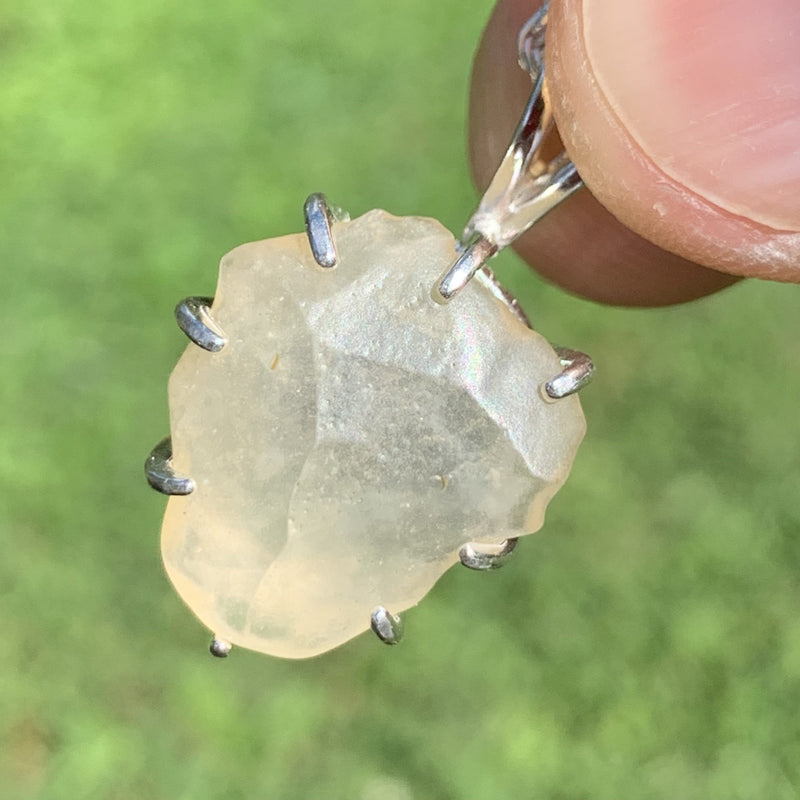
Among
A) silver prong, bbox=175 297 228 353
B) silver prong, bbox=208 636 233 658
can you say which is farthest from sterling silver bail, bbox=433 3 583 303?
silver prong, bbox=208 636 233 658

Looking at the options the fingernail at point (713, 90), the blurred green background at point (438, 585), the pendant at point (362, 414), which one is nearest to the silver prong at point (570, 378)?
the pendant at point (362, 414)

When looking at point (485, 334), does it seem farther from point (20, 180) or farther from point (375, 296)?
point (20, 180)

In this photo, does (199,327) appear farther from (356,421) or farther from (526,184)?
(526,184)

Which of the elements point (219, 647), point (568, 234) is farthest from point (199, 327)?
point (568, 234)

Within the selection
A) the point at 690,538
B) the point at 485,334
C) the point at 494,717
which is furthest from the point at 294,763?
the point at 485,334

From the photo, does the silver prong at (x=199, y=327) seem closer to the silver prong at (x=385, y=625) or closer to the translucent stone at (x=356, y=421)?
the translucent stone at (x=356, y=421)

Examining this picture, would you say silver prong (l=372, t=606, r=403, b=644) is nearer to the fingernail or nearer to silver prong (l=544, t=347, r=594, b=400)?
silver prong (l=544, t=347, r=594, b=400)
